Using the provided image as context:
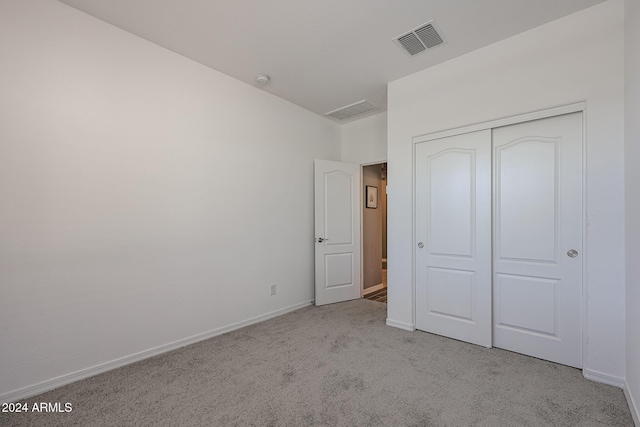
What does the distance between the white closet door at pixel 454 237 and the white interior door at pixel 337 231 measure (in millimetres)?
1390

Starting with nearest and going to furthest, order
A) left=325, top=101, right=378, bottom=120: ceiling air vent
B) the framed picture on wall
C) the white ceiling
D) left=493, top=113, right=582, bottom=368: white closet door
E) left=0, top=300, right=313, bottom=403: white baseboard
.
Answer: left=0, top=300, right=313, bottom=403: white baseboard, the white ceiling, left=493, top=113, right=582, bottom=368: white closet door, left=325, top=101, right=378, bottom=120: ceiling air vent, the framed picture on wall

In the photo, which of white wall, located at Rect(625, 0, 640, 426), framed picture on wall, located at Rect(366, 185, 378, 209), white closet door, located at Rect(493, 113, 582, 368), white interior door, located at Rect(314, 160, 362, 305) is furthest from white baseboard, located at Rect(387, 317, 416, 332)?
framed picture on wall, located at Rect(366, 185, 378, 209)

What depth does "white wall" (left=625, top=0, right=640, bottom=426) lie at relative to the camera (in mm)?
1737

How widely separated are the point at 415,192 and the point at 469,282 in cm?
106

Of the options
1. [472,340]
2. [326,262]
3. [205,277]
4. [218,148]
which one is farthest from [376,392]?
[218,148]

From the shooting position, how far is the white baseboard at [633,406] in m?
1.67

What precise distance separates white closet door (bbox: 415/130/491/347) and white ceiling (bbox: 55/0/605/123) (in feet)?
2.94

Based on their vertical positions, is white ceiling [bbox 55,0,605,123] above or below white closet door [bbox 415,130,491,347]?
above

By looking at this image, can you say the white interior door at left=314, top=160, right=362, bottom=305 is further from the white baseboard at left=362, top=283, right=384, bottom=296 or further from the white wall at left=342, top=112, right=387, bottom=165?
the white baseboard at left=362, top=283, right=384, bottom=296

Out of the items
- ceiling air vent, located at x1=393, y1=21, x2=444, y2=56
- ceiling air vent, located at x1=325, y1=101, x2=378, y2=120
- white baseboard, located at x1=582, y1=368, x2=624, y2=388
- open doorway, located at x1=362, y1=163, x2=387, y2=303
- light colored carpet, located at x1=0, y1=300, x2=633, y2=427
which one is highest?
ceiling air vent, located at x1=393, y1=21, x2=444, y2=56

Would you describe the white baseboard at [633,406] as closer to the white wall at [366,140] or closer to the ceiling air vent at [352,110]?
the white wall at [366,140]

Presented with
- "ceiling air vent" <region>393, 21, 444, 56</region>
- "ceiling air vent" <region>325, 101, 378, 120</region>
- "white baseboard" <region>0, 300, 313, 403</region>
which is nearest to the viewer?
"white baseboard" <region>0, 300, 313, 403</region>

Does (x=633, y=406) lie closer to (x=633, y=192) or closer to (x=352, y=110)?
(x=633, y=192)

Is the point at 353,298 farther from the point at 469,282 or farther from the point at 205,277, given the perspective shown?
the point at 205,277
